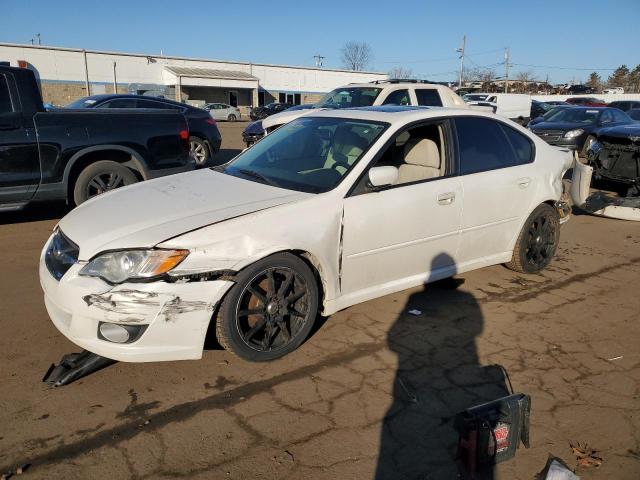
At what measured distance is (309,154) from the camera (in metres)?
4.29

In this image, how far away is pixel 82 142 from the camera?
6.44 meters

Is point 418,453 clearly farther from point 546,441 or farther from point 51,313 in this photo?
point 51,313

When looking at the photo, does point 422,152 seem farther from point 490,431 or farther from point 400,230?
point 490,431

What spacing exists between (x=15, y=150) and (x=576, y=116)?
46.2 ft

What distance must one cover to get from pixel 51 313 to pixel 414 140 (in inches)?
124

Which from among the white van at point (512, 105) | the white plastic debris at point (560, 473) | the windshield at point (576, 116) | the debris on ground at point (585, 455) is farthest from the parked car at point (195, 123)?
the white van at point (512, 105)

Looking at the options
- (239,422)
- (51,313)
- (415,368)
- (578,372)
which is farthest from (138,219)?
(578,372)

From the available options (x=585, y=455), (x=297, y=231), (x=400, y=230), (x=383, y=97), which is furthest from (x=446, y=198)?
(x=383, y=97)

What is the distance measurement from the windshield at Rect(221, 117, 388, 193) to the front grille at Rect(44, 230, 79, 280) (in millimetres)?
1404

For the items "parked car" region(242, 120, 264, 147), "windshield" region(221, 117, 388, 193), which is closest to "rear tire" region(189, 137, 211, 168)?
"parked car" region(242, 120, 264, 147)

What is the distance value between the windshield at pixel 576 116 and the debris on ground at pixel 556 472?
13746 millimetres

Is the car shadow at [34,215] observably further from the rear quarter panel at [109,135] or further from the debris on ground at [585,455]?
the debris on ground at [585,455]

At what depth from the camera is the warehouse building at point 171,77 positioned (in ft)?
146

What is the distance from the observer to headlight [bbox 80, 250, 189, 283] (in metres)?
2.99
